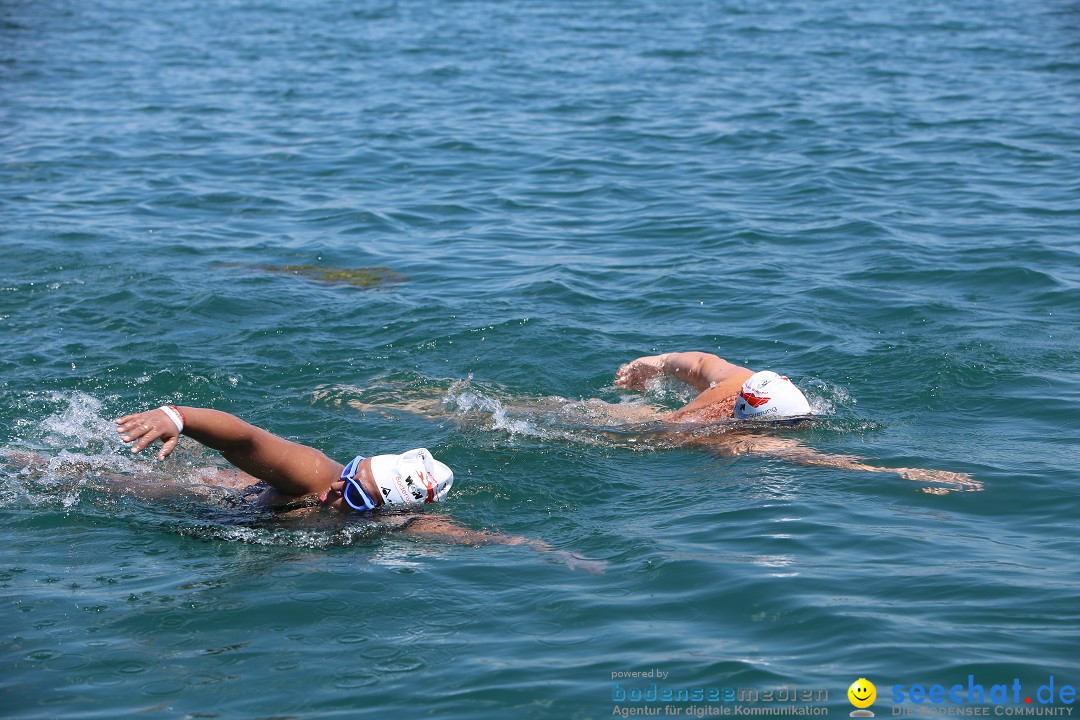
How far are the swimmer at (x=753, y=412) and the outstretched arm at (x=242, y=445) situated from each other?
2.91m

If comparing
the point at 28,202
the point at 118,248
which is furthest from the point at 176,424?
the point at 28,202

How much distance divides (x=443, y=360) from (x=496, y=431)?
1800 millimetres

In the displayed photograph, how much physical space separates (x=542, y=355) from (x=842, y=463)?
3.28 m

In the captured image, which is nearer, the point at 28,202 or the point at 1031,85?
the point at 28,202

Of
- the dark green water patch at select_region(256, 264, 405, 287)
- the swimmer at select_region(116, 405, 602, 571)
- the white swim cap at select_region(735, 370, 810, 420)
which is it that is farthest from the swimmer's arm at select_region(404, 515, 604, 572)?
the dark green water patch at select_region(256, 264, 405, 287)

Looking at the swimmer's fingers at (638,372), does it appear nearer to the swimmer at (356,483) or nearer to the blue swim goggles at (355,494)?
the swimmer at (356,483)

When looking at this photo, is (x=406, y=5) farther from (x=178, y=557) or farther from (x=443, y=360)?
(x=178, y=557)

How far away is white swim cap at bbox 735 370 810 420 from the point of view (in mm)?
8555

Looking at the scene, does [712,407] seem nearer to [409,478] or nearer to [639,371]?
[639,371]

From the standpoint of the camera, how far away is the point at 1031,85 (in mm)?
20047

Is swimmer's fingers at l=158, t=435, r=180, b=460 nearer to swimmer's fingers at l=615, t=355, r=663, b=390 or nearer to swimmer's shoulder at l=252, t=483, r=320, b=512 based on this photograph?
swimmer's shoulder at l=252, t=483, r=320, b=512

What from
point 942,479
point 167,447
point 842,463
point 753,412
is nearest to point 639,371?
point 753,412


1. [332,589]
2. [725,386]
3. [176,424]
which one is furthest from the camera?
[725,386]

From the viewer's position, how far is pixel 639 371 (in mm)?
9594
